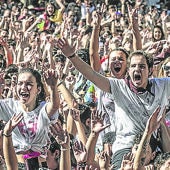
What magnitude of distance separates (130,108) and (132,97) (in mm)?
77

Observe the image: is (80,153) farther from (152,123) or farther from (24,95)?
(24,95)

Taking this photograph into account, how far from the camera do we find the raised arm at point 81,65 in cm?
439

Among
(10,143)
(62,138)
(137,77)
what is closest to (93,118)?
(62,138)

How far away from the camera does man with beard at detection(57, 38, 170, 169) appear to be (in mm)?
4527

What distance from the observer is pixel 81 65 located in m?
4.46

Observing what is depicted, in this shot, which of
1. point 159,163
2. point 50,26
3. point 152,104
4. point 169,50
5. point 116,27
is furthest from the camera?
point 50,26

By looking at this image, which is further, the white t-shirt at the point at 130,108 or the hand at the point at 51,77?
the white t-shirt at the point at 130,108

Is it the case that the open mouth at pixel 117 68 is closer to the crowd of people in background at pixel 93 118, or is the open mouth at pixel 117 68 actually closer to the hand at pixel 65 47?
the crowd of people in background at pixel 93 118

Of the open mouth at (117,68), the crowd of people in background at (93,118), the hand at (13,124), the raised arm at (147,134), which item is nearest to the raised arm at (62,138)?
the crowd of people in background at (93,118)

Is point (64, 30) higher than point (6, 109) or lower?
higher

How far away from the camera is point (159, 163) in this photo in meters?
3.72

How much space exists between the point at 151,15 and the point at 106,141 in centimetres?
717

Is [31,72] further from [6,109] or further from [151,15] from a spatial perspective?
[151,15]

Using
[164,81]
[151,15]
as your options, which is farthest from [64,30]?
[164,81]
